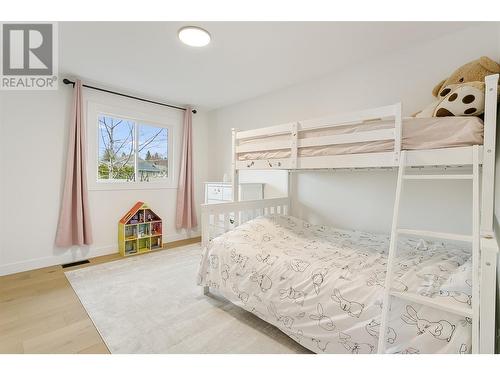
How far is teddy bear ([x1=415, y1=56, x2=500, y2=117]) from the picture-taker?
5.05 ft

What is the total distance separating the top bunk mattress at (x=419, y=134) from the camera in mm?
1432

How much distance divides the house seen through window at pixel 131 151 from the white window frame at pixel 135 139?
50mm

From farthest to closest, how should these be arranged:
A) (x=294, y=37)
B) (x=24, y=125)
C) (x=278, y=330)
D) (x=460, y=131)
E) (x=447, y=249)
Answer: (x=24, y=125) → (x=294, y=37) → (x=447, y=249) → (x=278, y=330) → (x=460, y=131)

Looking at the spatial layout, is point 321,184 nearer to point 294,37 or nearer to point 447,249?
point 447,249

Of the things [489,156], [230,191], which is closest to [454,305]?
[489,156]

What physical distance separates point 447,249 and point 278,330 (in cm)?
149

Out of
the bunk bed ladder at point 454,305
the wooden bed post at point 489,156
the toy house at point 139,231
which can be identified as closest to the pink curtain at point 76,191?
the toy house at point 139,231

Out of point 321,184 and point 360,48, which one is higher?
point 360,48

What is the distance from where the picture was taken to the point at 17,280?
101 inches

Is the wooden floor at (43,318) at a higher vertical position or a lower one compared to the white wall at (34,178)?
lower

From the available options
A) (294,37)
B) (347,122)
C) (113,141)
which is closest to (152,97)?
(113,141)

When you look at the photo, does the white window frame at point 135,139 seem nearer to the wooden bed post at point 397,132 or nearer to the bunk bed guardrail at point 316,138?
the bunk bed guardrail at point 316,138
